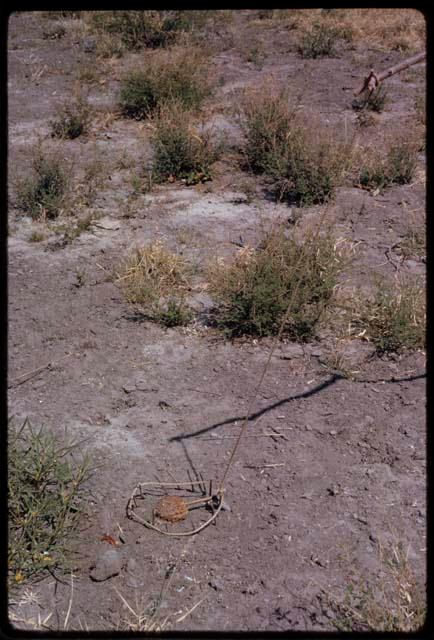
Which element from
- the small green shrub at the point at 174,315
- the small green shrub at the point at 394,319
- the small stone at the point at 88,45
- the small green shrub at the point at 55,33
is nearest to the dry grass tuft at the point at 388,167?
the small green shrub at the point at 394,319

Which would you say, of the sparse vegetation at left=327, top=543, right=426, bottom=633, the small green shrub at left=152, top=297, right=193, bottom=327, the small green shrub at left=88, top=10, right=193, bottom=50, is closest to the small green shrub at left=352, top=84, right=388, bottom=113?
the small green shrub at left=88, top=10, right=193, bottom=50

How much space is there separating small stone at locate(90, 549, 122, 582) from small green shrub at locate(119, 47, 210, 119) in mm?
5440

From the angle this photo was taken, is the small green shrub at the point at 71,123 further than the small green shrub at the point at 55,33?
No

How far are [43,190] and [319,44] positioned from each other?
5.44 m

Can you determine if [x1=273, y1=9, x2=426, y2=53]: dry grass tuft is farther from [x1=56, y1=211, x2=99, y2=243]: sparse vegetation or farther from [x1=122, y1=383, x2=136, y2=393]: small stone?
[x1=122, y1=383, x2=136, y2=393]: small stone

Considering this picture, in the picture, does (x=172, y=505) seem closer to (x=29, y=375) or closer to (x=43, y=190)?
(x=29, y=375)

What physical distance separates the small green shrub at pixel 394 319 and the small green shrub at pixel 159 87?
12.6 ft

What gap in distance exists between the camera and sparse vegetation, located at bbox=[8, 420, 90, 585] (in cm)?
276

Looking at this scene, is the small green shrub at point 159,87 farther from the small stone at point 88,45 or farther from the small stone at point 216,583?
the small stone at point 216,583

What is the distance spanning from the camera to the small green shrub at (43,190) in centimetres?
562

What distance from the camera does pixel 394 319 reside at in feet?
13.7

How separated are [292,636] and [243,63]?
822 cm

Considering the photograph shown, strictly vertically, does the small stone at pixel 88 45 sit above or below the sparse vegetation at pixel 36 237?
above
